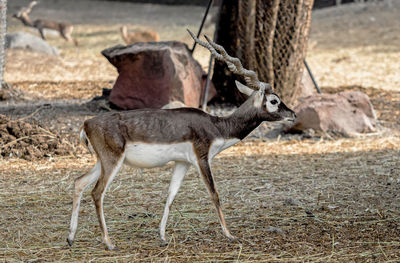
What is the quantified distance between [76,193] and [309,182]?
8.45 ft

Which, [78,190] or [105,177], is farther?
[78,190]

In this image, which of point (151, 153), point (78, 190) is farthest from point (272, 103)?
point (78, 190)

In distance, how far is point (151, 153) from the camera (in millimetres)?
4031

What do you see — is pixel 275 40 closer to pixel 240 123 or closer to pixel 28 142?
pixel 28 142

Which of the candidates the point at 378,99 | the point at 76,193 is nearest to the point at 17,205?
the point at 76,193

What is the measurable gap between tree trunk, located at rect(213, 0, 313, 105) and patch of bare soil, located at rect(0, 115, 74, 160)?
9.34 ft

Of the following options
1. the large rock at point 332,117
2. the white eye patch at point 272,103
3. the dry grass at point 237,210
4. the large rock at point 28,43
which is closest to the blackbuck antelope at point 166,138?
the white eye patch at point 272,103

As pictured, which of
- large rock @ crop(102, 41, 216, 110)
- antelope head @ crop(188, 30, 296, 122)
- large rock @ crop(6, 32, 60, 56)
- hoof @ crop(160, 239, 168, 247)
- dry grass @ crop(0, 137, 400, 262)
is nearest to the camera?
dry grass @ crop(0, 137, 400, 262)

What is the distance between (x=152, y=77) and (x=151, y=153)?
14.7 feet

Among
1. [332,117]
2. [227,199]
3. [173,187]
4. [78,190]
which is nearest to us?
[78,190]

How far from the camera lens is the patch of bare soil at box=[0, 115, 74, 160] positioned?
679 cm

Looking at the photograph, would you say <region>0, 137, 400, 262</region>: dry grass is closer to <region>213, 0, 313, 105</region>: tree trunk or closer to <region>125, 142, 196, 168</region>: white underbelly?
<region>125, 142, 196, 168</region>: white underbelly

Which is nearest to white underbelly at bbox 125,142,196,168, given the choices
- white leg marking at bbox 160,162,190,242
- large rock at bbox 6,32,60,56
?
white leg marking at bbox 160,162,190,242

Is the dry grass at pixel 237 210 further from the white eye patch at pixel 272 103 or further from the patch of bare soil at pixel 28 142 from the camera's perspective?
the white eye patch at pixel 272 103
